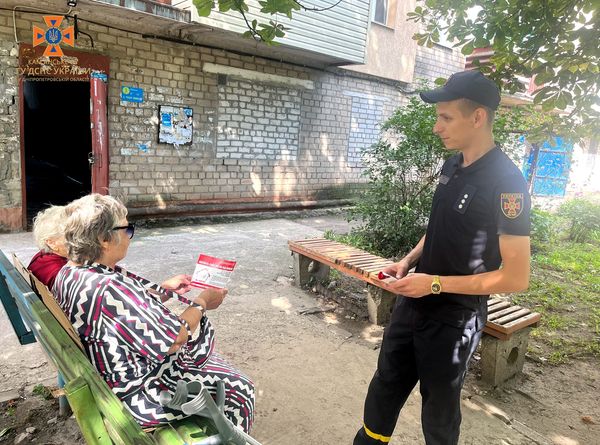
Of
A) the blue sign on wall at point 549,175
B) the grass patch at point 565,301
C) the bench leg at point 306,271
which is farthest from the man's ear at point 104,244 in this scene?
the blue sign on wall at point 549,175

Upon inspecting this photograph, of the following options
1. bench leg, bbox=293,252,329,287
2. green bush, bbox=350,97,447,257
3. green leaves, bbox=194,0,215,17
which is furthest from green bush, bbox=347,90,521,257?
green leaves, bbox=194,0,215,17

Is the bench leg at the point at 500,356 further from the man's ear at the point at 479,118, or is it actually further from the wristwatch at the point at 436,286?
the man's ear at the point at 479,118

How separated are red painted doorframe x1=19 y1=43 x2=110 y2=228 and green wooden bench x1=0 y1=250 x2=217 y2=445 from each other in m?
4.58

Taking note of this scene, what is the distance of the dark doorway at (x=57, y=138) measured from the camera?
407 inches

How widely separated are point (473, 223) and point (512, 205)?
0.16 m

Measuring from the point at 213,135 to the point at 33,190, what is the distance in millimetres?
4752

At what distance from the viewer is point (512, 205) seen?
162cm

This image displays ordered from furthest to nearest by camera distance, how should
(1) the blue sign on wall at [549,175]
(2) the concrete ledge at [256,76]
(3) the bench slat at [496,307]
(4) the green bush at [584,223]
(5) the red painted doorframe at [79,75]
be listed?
1. (1) the blue sign on wall at [549,175]
2. (4) the green bush at [584,223]
3. (2) the concrete ledge at [256,76]
4. (5) the red painted doorframe at [79,75]
5. (3) the bench slat at [496,307]

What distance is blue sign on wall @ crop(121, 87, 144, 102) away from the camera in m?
6.76

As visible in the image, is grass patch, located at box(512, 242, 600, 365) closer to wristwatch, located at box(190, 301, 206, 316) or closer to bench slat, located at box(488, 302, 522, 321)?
bench slat, located at box(488, 302, 522, 321)

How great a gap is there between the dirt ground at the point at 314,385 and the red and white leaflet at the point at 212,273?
1029mm

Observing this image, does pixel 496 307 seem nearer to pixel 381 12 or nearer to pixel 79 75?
pixel 79 75

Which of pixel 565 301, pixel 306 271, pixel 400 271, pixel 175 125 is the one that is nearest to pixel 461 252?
pixel 400 271

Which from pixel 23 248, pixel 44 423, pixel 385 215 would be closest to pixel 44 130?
pixel 23 248
